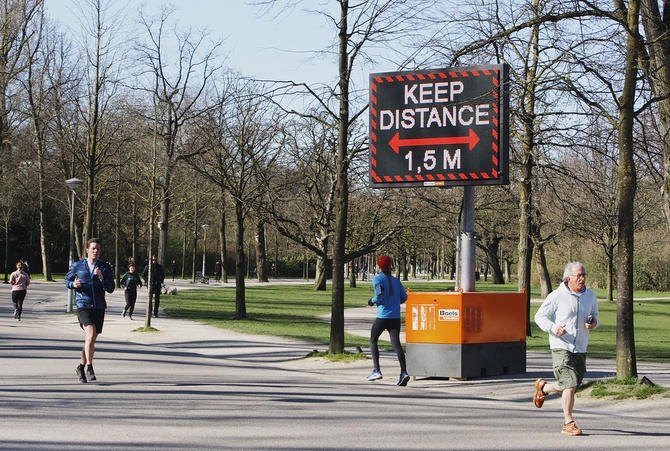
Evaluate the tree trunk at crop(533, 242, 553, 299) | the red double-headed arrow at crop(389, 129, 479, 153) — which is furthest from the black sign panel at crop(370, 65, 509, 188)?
the tree trunk at crop(533, 242, 553, 299)

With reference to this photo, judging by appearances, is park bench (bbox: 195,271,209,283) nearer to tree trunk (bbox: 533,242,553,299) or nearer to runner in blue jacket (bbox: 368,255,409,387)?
tree trunk (bbox: 533,242,553,299)

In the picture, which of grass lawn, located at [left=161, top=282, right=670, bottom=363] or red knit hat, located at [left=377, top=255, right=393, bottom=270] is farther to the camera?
grass lawn, located at [left=161, top=282, right=670, bottom=363]

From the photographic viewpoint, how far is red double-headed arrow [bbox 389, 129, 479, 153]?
44.9 ft

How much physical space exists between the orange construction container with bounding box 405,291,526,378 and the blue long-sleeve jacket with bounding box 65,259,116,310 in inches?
176

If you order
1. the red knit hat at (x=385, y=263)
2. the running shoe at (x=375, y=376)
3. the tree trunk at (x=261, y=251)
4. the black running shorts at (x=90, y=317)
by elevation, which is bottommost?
the running shoe at (x=375, y=376)

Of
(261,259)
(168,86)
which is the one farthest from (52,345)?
(261,259)

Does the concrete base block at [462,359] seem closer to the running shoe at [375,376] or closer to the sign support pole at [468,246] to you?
the running shoe at [375,376]

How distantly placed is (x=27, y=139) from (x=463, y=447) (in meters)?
53.9

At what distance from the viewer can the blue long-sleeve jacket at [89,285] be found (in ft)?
41.1

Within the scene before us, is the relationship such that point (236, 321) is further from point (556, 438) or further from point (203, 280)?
point (203, 280)

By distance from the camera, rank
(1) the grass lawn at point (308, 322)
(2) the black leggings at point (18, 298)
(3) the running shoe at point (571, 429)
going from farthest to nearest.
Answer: (2) the black leggings at point (18, 298) → (1) the grass lawn at point (308, 322) → (3) the running shoe at point (571, 429)

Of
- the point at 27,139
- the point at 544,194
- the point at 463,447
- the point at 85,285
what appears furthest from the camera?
the point at 27,139

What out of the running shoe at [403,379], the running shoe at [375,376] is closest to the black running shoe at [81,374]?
the running shoe at [375,376]

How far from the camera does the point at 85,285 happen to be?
41.0 feet
